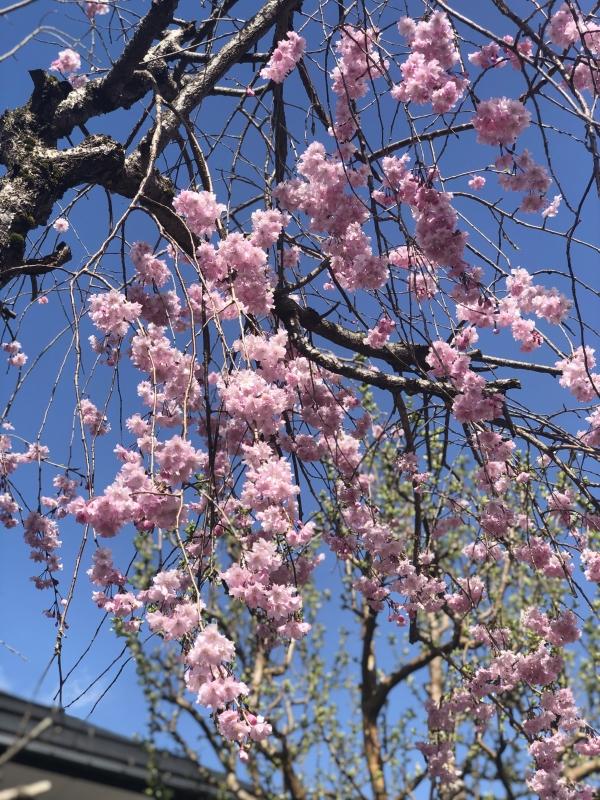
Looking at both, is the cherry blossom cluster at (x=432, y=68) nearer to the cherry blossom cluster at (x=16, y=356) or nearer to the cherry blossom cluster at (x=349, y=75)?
the cherry blossom cluster at (x=349, y=75)

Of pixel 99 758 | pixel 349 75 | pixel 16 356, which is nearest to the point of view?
pixel 349 75

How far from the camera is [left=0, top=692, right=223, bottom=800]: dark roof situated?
20.0 ft

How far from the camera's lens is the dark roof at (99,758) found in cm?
611

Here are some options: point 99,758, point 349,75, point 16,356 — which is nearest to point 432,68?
point 349,75

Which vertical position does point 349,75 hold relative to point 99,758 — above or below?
Result: above

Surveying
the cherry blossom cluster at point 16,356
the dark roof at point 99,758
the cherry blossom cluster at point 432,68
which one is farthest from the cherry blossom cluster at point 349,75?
the dark roof at point 99,758

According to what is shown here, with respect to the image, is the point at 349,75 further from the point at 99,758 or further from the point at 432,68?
the point at 99,758

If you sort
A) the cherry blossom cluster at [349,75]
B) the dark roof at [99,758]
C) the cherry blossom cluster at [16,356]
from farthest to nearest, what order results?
1. the dark roof at [99,758]
2. the cherry blossom cluster at [16,356]
3. the cherry blossom cluster at [349,75]

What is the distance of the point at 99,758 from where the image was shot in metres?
7.18

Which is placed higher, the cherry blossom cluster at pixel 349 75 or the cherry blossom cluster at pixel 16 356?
the cherry blossom cluster at pixel 349 75

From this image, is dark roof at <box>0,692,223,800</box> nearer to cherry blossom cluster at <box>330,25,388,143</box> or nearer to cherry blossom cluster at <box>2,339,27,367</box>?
cherry blossom cluster at <box>2,339,27,367</box>

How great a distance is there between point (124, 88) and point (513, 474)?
2366 mm

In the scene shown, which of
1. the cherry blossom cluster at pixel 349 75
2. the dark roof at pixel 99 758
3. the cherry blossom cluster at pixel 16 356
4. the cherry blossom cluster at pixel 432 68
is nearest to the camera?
the cherry blossom cluster at pixel 432 68

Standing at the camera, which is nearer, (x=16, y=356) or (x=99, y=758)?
(x=16, y=356)
